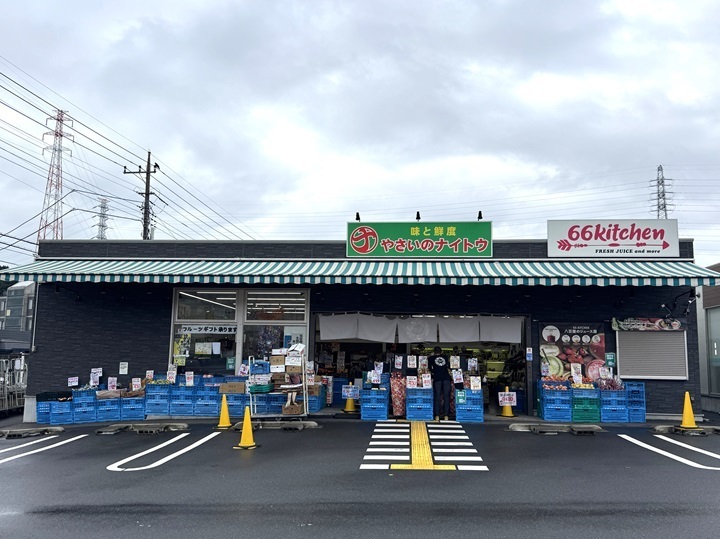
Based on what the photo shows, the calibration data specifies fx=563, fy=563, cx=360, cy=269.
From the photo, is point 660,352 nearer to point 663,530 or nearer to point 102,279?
point 663,530

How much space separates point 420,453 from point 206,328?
25.7 ft

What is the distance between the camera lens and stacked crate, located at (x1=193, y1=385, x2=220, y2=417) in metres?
14.1

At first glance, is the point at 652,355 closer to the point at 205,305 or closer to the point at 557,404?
the point at 557,404

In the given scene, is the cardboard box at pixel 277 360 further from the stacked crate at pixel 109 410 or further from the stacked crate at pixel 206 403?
the stacked crate at pixel 109 410

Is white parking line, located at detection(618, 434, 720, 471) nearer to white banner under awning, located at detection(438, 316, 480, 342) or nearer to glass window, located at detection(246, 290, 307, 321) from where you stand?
white banner under awning, located at detection(438, 316, 480, 342)

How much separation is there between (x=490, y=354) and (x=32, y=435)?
477 inches

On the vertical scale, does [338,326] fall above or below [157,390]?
above

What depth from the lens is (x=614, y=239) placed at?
576 inches

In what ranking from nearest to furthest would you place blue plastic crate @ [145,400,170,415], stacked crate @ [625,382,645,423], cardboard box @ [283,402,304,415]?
cardboard box @ [283,402,304,415] → stacked crate @ [625,382,645,423] → blue plastic crate @ [145,400,170,415]

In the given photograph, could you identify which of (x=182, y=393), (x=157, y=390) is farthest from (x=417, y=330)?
(x=157, y=390)

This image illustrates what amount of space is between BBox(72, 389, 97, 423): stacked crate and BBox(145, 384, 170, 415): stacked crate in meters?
1.25

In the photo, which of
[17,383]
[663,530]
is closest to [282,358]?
[663,530]

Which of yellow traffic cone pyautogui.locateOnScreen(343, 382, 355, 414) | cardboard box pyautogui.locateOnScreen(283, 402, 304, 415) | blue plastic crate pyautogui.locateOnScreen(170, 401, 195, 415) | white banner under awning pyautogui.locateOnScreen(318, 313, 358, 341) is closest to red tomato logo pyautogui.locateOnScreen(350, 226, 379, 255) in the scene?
white banner under awning pyautogui.locateOnScreen(318, 313, 358, 341)

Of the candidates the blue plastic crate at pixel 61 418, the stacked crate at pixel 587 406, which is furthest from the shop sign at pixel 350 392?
the blue plastic crate at pixel 61 418
